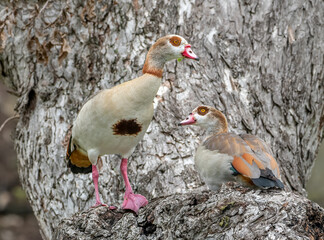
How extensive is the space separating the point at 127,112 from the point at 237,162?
3.25 feet

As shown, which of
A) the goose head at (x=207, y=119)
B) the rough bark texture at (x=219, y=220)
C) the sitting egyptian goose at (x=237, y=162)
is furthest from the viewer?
the goose head at (x=207, y=119)

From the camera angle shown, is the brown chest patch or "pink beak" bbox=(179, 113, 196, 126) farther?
"pink beak" bbox=(179, 113, 196, 126)

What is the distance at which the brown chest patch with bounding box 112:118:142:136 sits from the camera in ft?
15.9

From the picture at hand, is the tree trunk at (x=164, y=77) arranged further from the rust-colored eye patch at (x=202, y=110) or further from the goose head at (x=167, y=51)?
the goose head at (x=167, y=51)

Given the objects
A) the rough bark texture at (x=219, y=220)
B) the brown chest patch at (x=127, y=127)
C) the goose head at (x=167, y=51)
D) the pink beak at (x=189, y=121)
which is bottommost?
the rough bark texture at (x=219, y=220)

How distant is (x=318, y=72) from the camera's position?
6586 millimetres

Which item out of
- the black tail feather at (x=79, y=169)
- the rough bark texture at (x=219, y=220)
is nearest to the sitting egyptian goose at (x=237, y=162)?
the rough bark texture at (x=219, y=220)

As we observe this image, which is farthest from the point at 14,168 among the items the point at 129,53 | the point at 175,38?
the point at 175,38

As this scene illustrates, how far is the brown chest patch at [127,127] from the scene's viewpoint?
4852 millimetres

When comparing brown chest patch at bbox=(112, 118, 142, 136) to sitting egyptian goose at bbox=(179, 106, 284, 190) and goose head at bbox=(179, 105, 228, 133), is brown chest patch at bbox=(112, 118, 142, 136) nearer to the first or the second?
sitting egyptian goose at bbox=(179, 106, 284, 190)

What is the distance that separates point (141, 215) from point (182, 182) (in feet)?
4.02

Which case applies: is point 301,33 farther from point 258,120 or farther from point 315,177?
point 315,177

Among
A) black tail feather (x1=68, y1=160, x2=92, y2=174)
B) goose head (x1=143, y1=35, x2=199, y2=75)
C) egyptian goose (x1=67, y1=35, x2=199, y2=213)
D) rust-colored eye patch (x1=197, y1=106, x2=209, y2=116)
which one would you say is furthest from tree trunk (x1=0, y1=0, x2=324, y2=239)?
goose head (x1=143, y1=35, x2=199, y2=75)

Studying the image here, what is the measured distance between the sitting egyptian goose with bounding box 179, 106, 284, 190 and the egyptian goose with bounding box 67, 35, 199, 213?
0.56m
